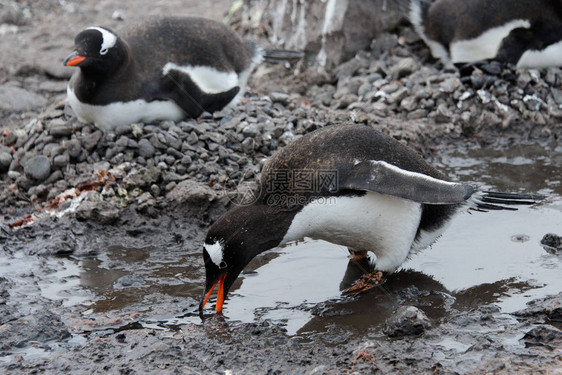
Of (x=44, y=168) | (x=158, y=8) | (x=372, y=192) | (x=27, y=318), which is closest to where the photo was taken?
(x=27, y=318)

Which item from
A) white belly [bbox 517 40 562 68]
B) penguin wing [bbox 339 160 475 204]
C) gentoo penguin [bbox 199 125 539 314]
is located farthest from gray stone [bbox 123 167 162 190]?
white belly [bbox 517 40 562 68]

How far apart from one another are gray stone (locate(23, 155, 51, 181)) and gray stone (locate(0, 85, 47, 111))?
1.84m

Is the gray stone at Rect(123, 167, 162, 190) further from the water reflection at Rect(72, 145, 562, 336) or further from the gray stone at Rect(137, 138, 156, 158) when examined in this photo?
the water reflection at Rect(72, 145, 562, 336)

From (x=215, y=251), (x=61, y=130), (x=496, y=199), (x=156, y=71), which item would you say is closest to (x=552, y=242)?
(x=496, y=199)

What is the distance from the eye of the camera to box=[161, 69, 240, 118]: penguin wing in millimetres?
5871

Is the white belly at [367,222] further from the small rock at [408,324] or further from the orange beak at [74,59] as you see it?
the orange beak at [74,59]

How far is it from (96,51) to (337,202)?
8.24 ft

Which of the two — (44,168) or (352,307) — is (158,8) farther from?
(352,307)

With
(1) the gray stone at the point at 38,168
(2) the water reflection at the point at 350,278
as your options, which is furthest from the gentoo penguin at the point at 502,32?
(1) the gray stone at the point at 38,168

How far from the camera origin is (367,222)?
159 inches

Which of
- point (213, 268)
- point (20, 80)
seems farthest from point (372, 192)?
point (20, 80)

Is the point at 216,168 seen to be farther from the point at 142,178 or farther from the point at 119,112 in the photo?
the point at 119,112

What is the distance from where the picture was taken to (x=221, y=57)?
6.25m

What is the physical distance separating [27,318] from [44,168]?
6.80 ft
